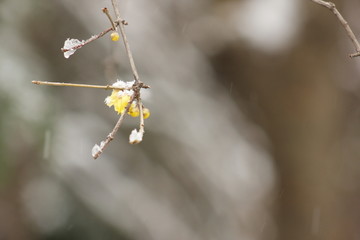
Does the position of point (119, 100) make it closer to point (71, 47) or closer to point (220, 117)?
point (71, 47)

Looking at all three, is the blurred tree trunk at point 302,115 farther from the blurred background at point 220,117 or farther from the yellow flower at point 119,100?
the yellow flower at point 119,100

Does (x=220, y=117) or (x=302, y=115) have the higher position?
(x=302, y=115)

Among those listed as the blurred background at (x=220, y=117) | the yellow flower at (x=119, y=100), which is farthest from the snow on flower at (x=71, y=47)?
the blurred background at (x=220, y=117)

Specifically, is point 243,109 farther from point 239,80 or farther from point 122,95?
point 122,95

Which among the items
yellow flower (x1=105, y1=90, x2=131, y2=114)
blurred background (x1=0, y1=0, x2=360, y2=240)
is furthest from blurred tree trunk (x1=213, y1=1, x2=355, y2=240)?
yellow flower (x1=105, y1=90, x2=131, y2=114)

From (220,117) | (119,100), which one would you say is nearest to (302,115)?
(220,117)

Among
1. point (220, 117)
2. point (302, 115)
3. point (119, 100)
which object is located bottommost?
point (220, 117)

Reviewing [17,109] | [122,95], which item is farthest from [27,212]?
[122,95]

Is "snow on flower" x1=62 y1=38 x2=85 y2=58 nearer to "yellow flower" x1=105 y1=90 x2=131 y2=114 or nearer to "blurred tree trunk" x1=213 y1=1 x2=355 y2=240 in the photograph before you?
"yellow flower" x1=105 y1=90 x2=131 y2=114
